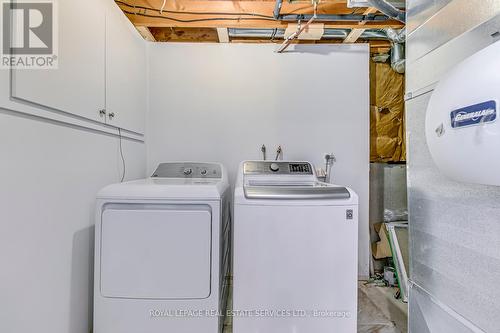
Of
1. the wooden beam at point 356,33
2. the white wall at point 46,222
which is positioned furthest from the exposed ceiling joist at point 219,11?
the white wall at point 46,222

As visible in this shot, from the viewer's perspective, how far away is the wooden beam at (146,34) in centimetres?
264

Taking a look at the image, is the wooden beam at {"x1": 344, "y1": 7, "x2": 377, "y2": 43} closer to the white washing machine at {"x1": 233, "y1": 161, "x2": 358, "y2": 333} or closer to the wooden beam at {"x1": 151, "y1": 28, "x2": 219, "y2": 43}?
the wooden beam at {"x1": 151, "y1": 28, "x2": 219, "y2": 43}

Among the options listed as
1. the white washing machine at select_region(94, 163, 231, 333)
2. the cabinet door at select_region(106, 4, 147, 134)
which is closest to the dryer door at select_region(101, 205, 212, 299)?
the white washing machine at select_region(94, 163, 231, 333)

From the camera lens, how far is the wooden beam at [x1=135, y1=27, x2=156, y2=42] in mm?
2639

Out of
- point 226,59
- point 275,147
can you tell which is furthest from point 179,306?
point 226,59

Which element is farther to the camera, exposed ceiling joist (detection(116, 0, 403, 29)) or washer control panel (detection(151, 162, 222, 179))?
washer control panel (detection(151, 162, 222, 179))

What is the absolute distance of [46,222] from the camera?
1450 millimetres

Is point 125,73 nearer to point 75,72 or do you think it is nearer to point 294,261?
point 75,72

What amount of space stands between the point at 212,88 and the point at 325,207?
1.76 metres

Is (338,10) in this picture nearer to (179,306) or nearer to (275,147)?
(275,147)

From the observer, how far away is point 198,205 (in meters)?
1.69

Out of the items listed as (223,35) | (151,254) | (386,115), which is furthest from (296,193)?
(386,115)

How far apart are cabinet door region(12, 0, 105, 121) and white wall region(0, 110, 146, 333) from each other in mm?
99

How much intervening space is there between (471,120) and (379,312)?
2.02 meters
